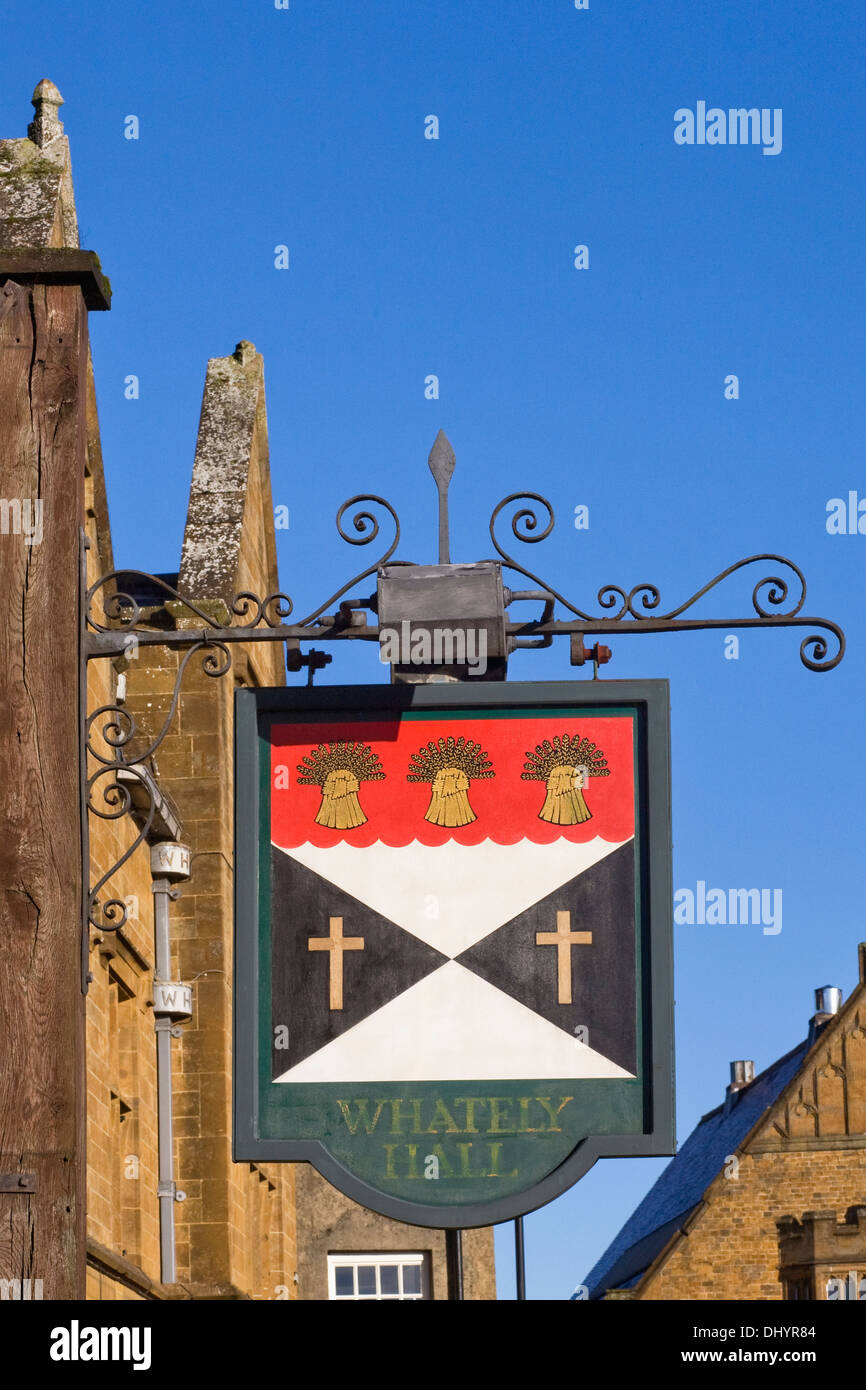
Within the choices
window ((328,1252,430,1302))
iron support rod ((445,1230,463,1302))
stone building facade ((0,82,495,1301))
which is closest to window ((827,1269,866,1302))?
window ((328,1252,430,1302))

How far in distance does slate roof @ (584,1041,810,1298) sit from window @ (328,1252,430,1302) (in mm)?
6076

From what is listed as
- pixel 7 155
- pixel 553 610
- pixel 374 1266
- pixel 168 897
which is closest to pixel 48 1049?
pixel 553 610

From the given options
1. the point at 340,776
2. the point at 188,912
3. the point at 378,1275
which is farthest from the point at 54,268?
the point at 378,1275

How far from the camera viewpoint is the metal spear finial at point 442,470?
21.5 ft

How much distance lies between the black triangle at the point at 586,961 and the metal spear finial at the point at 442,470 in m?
1.12

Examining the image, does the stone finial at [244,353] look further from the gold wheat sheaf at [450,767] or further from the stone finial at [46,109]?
the gold wheat sheaf at [450,767]

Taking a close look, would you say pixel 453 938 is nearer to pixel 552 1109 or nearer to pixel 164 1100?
pixel 552 1109

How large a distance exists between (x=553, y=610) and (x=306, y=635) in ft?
2.37

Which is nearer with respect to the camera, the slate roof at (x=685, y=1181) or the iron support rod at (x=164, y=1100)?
the iron support rod at (x=164, y=1100)

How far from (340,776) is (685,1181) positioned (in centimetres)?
3326

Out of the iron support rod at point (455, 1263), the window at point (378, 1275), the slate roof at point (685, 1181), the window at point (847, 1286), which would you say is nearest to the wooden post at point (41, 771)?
the iron support rod at point (455, 1263)

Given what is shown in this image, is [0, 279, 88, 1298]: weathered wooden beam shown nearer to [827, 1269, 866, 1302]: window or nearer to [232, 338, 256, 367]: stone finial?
[232, 338, 256, 367]: stone finial

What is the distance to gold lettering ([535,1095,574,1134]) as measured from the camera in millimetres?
6055
